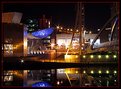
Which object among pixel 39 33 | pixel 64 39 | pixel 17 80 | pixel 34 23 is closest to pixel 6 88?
pixel 17 80

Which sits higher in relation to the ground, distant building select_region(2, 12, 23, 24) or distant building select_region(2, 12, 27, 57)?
distant building select_region(2, 12, 23, 24)

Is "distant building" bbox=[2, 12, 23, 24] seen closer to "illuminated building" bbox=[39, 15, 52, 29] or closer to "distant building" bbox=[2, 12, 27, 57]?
"distant building" bbox=[2, 12, 27, 57]

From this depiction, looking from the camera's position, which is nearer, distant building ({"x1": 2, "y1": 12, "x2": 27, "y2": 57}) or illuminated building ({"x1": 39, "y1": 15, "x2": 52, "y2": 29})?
distant building ({"x1": 2, "y1": 12, "x2": 27, "y2": 57})

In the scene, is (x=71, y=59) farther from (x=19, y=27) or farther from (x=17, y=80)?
(x=17, y=80)

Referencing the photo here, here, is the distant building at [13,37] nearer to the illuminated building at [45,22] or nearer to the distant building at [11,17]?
the distant building at [11,17]

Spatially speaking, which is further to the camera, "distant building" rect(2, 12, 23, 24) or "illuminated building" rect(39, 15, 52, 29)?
"illuminated building" rect(39, 15, 52, 29)

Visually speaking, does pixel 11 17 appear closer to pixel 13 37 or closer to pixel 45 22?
pixel 13 37

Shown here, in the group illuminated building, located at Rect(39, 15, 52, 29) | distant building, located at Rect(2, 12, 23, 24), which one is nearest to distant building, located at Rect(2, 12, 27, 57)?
distant building, located at Rect(2, 12, 23, 24)

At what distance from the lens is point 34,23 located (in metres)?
60.3

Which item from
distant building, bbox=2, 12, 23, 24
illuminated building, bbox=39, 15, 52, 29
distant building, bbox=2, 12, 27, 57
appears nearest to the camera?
distant building, bbox=2, 12, 27, 57

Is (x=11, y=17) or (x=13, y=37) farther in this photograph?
(x=11, y=17)

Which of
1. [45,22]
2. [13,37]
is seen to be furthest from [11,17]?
[45,22]

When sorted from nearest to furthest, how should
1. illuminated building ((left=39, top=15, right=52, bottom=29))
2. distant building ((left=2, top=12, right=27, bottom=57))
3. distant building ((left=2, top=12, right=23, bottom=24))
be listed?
distant building ((left=2, top=12, right=27, bottom=57)) < distant building ((left=2, top=12, right=23, bottom=24)) < illuminated building ((left=39, top=15, right=52, bottom=29))

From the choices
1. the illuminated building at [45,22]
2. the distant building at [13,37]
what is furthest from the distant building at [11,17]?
the illuminated building at [45,22]
